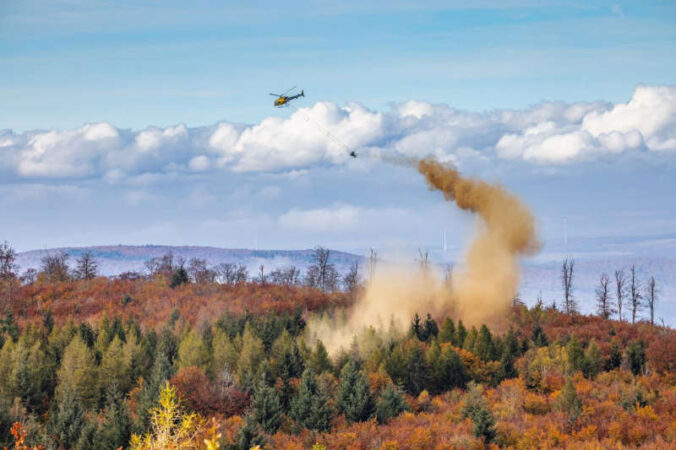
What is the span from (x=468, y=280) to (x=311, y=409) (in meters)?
39.5

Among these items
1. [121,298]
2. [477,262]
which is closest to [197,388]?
[477,262]

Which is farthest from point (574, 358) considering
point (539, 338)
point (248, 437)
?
point (248, 437)

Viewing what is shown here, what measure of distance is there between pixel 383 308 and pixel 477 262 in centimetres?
1626

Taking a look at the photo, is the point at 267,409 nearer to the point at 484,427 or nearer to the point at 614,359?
the point at 484,427

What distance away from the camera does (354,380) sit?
188 ft

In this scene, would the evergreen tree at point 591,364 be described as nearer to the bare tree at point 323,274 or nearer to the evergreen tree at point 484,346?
the evergreen tree at point 484,346

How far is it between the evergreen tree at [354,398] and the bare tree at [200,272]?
10683 centimetres

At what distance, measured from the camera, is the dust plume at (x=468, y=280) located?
3145 inches

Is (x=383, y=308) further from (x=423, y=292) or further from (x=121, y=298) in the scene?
(x=121, y=298)

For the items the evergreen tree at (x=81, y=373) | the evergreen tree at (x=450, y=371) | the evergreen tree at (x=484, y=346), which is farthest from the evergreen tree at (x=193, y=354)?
the evergreen tree at (x=484, y=346)

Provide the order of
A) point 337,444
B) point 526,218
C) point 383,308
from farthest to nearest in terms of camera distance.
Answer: point 383,308 < point 526,218 < point 337,444

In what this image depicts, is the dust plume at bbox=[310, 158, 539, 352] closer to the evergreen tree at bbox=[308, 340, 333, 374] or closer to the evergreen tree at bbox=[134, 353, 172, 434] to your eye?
the evergreen tree at bbox=[308, 340, 333, 374]

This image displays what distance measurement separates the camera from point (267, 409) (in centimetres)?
5347

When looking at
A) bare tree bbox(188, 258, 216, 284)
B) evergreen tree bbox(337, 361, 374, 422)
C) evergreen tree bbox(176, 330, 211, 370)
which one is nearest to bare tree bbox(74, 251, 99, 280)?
bare tree bbox(188, 258, 216, 284)
